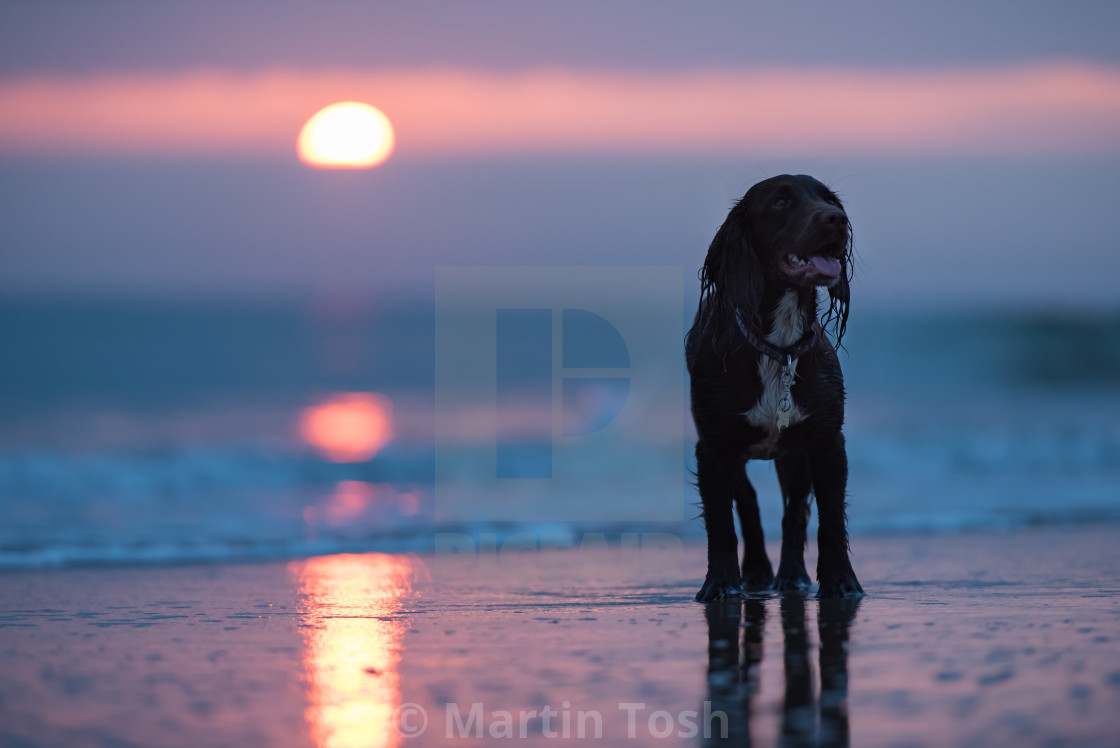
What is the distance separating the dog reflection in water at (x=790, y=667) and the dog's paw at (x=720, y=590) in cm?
3

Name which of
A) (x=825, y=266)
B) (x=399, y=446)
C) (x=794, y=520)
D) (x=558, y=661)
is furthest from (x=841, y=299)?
(x=399, y=446)

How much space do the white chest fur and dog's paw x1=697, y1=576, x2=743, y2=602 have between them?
0.60 m

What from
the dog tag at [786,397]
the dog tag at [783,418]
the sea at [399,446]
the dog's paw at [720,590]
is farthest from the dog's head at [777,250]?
the dog's paw at [720,590]

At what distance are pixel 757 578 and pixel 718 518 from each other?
2.21 ft

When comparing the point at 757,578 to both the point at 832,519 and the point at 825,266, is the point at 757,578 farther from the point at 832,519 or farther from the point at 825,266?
the point at 825,266

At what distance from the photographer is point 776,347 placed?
4480mm

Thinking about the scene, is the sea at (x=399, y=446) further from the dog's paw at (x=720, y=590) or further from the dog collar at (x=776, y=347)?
the dog collar at (x=776, y=347)

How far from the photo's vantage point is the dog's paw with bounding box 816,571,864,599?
183 inches

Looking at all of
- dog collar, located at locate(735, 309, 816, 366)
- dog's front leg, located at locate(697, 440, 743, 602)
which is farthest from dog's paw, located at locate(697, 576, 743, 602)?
dog collar, located at locate(735, 309, 816, 366)

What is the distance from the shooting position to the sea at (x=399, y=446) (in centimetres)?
785

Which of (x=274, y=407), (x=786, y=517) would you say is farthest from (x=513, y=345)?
(x=786, y=517)

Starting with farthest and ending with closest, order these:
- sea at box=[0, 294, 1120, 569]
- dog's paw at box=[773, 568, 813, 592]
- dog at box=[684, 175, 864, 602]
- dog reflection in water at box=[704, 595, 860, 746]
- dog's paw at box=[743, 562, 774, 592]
Answer: sea at box=[0, 294, 1120, 569], dog's paw at box=[743, 562, 774, 592], dog's paw at box=[773, 568, 813, 592], dog at box=[684, 175, 864, 602], dog reflection in water at box=[704, 595, 860, 746]

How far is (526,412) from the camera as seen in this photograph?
20156 mm

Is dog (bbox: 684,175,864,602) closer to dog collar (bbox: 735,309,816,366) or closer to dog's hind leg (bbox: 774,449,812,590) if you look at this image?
dog collar (bbox: 735,309,816,366)
